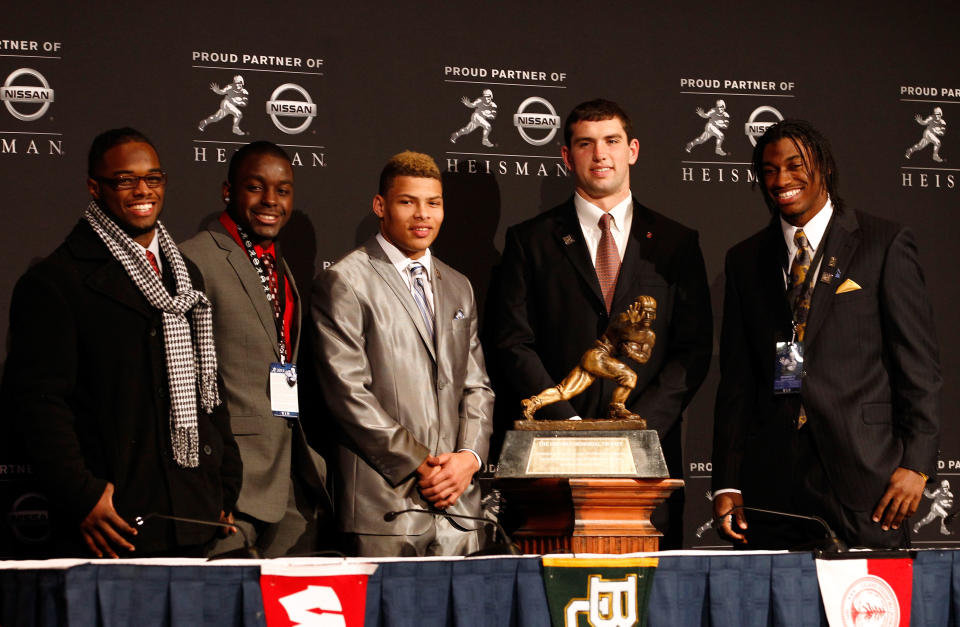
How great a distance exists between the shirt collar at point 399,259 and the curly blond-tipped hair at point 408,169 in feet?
0.59

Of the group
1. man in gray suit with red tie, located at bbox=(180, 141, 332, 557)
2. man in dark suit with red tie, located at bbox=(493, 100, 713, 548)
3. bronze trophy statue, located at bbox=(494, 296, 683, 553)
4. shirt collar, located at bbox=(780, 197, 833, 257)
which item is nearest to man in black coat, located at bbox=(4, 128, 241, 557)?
man in gray suit with red tie, located at bbox=(180, 141, 332, 557)

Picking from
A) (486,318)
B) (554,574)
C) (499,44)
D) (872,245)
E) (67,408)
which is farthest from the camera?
(499,44)

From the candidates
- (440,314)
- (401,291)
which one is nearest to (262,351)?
(401,291)

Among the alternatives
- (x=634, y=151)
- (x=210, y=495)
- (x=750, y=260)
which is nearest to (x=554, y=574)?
(x=210, y=495)

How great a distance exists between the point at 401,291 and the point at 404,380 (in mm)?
314

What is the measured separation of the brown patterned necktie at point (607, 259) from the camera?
4090mm

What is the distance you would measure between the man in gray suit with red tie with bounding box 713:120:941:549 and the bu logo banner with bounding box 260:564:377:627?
155cm

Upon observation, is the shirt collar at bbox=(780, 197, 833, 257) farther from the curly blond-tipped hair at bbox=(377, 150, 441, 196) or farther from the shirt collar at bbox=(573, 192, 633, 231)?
the curly blond-tipped hair at bbox=(377, 150, 441, 196)

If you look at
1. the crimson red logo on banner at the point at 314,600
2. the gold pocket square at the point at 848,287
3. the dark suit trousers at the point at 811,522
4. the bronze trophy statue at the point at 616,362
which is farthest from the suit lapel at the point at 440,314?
the crimson red logo on banner at the point at 314,600

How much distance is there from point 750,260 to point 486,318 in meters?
1.04

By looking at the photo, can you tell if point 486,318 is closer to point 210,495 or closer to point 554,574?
point 210,495

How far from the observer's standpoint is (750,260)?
13.2 feet

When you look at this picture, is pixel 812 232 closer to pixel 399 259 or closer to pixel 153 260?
pixel 399 259

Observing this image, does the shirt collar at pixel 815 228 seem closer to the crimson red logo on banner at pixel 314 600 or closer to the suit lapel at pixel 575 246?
the suit lapel at pixel 575 246
